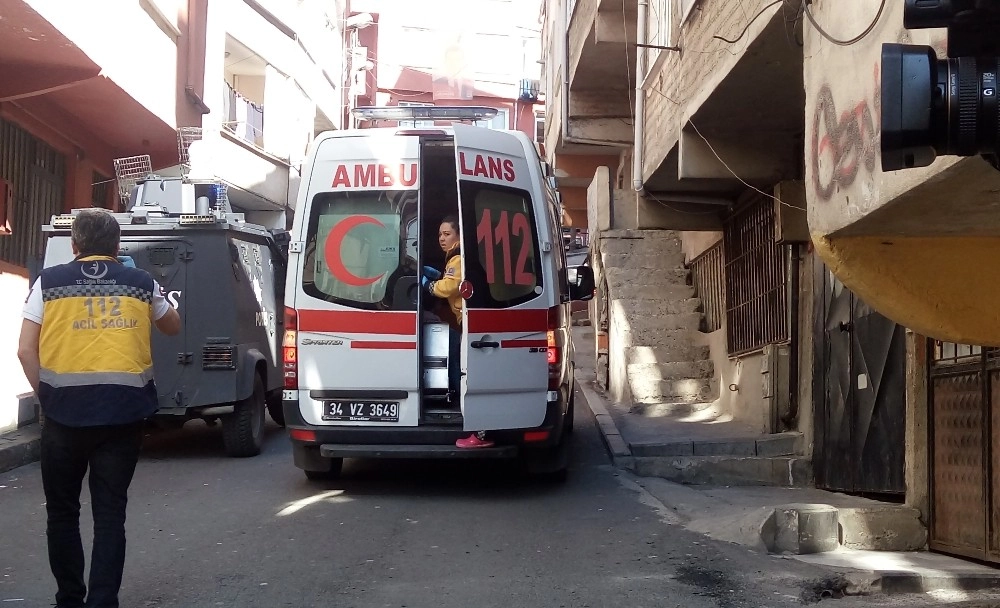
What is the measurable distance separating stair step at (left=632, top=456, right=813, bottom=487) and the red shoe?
2.21 metres

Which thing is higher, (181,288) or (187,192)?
(187,192)

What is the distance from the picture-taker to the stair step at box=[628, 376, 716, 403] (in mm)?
13234

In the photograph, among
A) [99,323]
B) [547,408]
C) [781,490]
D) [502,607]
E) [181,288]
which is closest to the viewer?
[99,323]

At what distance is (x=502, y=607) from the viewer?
16.3 ft

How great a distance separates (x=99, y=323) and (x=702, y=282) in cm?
1110

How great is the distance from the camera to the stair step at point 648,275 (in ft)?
47.9

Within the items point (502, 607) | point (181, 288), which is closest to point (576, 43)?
point (181, 288)

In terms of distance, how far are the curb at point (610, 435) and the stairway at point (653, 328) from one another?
38 cm

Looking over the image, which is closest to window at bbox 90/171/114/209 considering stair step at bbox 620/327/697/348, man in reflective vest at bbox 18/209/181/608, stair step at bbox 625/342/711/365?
stair step at bbox 620/327/697/348

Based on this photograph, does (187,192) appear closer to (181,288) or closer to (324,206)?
(181,288)

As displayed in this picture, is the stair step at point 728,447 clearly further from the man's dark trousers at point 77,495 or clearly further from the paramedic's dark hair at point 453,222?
the man's dark trousers at point 77,495

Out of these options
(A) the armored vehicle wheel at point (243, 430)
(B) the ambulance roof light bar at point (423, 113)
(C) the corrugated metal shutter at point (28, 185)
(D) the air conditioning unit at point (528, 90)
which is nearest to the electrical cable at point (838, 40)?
(B) the ambulance roof light bar at point (423, 113)

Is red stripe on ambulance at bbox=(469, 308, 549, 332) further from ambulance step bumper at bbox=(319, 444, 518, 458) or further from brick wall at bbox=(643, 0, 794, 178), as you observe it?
brick wall at bbox=(643, 0, 794, 178)

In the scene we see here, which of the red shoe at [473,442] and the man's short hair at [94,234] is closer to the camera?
the man's short hair at [94,234]
